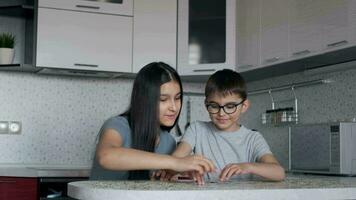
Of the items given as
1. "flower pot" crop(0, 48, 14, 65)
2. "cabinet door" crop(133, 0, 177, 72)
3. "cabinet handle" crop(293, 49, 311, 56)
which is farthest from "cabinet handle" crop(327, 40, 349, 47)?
"flower pot" crop(0, 48, 14, 65)

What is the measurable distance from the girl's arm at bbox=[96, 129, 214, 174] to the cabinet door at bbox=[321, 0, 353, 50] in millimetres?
1297

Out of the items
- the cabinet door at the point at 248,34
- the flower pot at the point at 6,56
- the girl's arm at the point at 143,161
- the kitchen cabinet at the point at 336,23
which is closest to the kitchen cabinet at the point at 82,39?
the flower pot at the point at 6,56

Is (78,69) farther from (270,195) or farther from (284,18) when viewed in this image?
(270,195)

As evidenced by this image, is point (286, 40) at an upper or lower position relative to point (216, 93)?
upper

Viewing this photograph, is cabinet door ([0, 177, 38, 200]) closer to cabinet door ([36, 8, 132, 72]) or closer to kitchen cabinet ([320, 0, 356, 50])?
cabinet door ([36, 8, 132, 72])

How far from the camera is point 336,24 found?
2230 mm

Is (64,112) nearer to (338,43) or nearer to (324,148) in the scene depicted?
(324,148)

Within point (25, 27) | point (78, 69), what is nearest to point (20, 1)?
point (25, 27)

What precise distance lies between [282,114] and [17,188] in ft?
5.11

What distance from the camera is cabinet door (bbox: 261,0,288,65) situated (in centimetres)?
264

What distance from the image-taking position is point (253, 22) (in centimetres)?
296

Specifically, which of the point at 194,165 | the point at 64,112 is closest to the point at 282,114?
the point at 64,112

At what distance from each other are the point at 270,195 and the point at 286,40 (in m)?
1.74

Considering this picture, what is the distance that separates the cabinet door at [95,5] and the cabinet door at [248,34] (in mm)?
692
